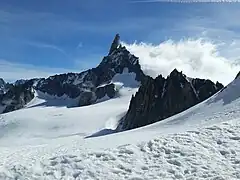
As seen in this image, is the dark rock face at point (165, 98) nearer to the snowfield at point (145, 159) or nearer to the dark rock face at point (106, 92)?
the dark rock face at point (106, 92)

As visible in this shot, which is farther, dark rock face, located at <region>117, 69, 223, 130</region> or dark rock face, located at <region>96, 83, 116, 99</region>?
dark rock face, located at <region>96, 83, 116, 99</region>

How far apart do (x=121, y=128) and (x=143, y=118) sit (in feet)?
24.8

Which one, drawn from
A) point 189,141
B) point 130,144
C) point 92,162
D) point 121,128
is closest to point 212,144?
point 189,141

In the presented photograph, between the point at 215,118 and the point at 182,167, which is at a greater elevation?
the point at 215,118

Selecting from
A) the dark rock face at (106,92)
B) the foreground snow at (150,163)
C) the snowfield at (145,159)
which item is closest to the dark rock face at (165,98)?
the dark rock face at (106,92)

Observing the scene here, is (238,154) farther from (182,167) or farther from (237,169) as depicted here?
(182,167)

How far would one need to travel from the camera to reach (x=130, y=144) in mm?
17219

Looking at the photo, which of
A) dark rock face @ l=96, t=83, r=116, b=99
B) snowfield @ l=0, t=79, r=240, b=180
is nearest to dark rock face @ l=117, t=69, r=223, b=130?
dark rock face @ l=96, t=83, r=116, b=99

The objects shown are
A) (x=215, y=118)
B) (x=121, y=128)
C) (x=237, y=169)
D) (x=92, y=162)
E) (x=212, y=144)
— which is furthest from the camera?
(x=121, y=128)

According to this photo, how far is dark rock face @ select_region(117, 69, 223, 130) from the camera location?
331 feet

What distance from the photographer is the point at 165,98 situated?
104 meters

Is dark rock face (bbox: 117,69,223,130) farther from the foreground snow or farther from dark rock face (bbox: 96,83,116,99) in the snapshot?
the foreground snow

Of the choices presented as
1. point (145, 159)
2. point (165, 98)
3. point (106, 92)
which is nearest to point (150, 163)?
point (145, 159)

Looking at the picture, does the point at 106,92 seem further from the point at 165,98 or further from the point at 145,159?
the point at 145,159
